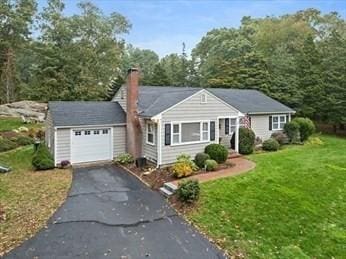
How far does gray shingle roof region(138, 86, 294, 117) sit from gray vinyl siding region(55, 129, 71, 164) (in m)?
4.34

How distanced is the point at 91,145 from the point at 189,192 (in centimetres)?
870

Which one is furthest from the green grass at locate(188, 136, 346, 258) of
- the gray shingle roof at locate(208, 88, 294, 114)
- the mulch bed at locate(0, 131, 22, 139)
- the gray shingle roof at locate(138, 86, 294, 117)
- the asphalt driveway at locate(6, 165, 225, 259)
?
the mulch bed at locate(0, 131, 22, 139)

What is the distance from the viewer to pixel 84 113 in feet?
62.6

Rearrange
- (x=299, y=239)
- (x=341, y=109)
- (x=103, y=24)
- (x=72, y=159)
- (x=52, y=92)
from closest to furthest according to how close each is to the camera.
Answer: (x=299, y=239)
(x=72, y=159)
(x=341, y=109)
(x=52, y=92)
(x=103, y=24)

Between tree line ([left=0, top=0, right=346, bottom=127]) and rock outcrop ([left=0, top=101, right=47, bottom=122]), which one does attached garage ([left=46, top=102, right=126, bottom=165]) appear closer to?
rock outcrop ([left=0, top=101, right=47, bottom=122])

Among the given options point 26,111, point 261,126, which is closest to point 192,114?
point 261,126

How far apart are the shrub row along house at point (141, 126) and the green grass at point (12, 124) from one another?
12.2 meters

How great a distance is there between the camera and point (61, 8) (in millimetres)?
40156

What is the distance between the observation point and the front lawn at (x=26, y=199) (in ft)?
31.4

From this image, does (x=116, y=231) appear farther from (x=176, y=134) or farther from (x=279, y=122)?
(x=279, y=122)

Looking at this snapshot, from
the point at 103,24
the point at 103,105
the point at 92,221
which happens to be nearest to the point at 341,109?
the point at 103,105

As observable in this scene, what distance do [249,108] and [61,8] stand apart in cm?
2945

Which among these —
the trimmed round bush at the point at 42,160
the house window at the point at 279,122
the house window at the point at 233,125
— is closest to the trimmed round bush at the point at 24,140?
the trimmed round bush at the point at 42,160

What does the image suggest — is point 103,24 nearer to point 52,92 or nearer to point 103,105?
point 52,92
